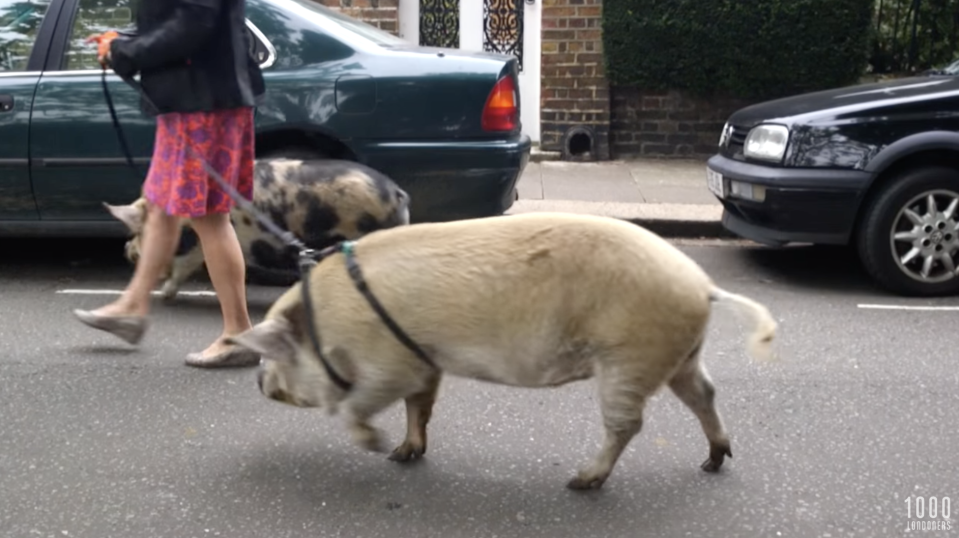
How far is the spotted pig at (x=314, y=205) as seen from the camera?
16.9 ft

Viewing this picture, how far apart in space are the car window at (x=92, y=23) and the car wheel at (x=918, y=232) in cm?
437

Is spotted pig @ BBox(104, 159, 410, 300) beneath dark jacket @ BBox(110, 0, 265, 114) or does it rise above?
beneath

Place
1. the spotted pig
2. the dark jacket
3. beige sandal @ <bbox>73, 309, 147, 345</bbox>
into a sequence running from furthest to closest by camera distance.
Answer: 1. the spotted pig
2. beige sandal @ <bbox>73, 309, 147, 345</bbox>
3. the dark jacket

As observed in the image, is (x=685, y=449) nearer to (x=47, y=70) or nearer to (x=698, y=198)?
(x=47, y=70)

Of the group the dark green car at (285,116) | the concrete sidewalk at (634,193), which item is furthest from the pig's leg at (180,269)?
the concrete sidewalk at (634,193)

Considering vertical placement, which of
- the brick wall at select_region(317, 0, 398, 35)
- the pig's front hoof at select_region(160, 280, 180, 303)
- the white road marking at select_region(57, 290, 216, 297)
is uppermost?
the brick wall at select_region(317, 0, 398, 35)

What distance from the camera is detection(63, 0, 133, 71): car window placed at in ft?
19.5

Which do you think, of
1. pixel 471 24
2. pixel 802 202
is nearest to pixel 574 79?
pixel 471 24

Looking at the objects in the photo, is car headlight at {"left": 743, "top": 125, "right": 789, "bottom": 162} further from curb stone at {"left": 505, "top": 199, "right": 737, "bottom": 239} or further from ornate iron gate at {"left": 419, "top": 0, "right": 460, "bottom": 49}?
ornate iron gate at {"left": 419, "top": 0, "right": 460, "bottom": 49}

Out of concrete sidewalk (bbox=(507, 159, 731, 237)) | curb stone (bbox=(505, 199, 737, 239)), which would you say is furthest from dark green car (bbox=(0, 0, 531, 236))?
concrete sidewalk (bbox=(507, 159, 731, 237))

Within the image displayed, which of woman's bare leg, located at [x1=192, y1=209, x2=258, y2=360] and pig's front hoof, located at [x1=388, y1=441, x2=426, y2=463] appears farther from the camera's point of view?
woman's bare leg, located at [x1=192, y1=209, x2=258, y2=360]

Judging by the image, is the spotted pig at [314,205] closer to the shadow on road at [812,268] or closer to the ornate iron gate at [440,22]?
the shadow on road at [812,268]

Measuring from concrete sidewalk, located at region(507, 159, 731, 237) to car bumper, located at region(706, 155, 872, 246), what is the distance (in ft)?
4.47

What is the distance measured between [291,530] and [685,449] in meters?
1.46
